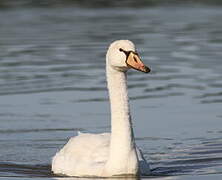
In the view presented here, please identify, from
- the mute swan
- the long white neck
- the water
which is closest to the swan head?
the mute swan

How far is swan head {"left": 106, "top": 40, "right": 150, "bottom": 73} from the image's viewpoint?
1277 cm

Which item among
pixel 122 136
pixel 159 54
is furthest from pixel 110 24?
pixel 122 136

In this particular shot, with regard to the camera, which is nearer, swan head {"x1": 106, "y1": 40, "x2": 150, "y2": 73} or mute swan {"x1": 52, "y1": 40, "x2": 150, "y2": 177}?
swan head {"x1": 106, "y1": 40, "x2": 150, "y2": 73}

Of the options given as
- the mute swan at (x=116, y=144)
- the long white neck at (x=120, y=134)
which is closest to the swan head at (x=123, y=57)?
the mute swan at (x=116, y=144)

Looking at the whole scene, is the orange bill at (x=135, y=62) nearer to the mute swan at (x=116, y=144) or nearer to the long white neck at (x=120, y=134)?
the mute swan at (x=116, y=144)

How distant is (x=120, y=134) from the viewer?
43.1ft

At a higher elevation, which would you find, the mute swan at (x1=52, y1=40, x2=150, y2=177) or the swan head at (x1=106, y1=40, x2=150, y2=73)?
the swan head at (x1=106, y1=40, x2=150, y2=73)

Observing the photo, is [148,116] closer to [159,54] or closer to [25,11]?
[159,54]

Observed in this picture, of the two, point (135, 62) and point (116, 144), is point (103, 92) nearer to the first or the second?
point (116, 144)

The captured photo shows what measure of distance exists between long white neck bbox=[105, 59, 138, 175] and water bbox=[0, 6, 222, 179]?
0.67 m

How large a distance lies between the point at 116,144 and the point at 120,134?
5.3 inches

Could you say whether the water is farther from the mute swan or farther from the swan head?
the swan head

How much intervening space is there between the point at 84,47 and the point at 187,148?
11755mm

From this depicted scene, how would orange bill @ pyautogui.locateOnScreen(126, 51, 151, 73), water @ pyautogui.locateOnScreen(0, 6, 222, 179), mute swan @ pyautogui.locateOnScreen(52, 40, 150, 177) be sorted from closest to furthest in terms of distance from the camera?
orange bill @ pyautogui.locateOnScreen(126, 51, 151, 73) → mute swan @ pyautogui.locateOnScreen(52, 40, 150, 177) → water @ pyautogui.locateOnScreen(0, 6, 222, 179)
